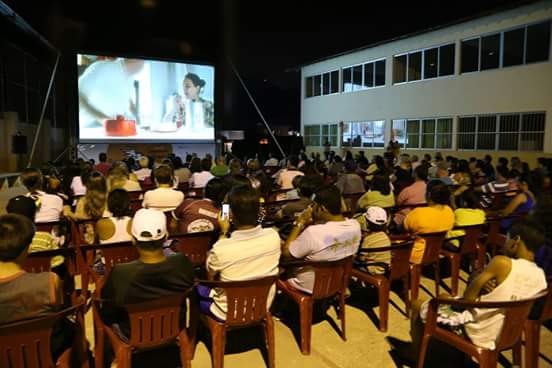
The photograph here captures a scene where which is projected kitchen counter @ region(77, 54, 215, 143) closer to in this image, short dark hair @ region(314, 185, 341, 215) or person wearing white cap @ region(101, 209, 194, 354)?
short dark hair @ region(314, 185, 341, 215)

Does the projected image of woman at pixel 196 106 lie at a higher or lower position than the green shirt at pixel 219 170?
higher

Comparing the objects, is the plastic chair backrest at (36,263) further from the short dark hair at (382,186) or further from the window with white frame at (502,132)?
the window with white frame at (502,132)

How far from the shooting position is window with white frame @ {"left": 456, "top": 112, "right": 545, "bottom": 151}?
1179 centimetres

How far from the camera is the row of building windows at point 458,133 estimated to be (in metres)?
12.0

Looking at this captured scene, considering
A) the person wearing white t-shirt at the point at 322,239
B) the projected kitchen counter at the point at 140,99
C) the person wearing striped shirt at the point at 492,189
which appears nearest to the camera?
the person wearing white t-shirt at the point at 322,239

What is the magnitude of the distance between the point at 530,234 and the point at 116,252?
268 centimetres

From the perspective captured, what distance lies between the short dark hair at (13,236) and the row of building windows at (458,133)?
42.5ft

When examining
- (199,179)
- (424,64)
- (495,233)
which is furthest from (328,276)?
(424,64)

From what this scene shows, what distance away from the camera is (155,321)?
2189 millimetres

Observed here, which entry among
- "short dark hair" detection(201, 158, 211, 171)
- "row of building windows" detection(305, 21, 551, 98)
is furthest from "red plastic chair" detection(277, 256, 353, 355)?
"row of building windows" detection(305, 21, 551, 98)

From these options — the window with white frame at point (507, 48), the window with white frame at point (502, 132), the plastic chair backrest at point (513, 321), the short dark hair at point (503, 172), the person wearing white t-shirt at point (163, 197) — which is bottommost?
the plastic chair backrest at point (513, 321)

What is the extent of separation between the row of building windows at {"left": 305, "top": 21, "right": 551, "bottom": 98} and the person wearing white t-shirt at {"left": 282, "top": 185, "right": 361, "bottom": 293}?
451 inches

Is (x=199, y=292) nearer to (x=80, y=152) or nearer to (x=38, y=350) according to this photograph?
(x=38, y=350)

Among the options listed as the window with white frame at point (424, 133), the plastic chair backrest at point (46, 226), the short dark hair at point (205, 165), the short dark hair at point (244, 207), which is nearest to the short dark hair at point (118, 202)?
the plastic chair backrest at point (46, 226)
